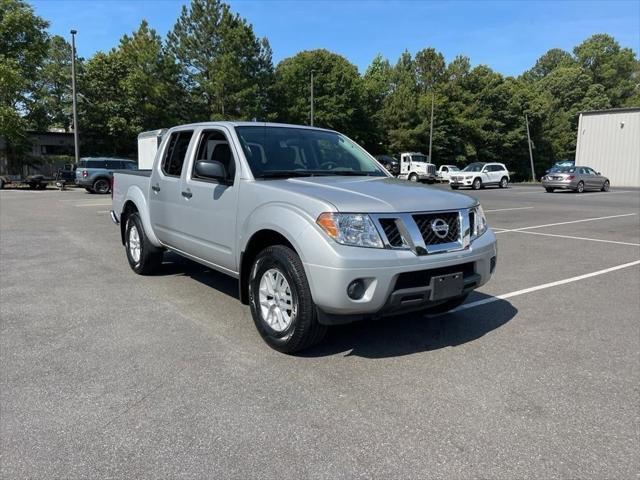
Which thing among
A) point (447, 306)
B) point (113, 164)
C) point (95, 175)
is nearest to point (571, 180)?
point (113, 164)

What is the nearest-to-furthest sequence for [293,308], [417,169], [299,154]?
1. [293,308]
2. [299,154]
3. [417,169]

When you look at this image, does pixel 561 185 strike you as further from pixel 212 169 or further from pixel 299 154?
pixel 212 169

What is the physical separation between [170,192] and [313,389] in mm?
3135

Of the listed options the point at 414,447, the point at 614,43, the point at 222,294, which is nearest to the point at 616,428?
the point at 414,447

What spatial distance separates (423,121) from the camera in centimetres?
5578

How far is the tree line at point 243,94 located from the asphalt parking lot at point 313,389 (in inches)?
1298

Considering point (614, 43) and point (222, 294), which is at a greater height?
point (614, 43)

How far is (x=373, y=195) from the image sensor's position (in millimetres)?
3893

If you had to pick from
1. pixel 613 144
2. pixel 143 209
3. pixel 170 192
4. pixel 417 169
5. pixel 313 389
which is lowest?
pixel 313 389

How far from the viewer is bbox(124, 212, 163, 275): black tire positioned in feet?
20.9

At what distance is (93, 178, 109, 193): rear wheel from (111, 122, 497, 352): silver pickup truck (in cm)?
2181

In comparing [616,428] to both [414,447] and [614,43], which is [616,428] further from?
[614,43]

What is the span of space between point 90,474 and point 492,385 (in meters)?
2.55

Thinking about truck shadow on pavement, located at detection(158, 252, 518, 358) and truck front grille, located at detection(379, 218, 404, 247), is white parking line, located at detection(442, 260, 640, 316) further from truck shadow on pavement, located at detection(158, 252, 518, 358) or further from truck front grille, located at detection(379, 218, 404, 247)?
truck front grille, located at detection(379, 218, 404, 247)
